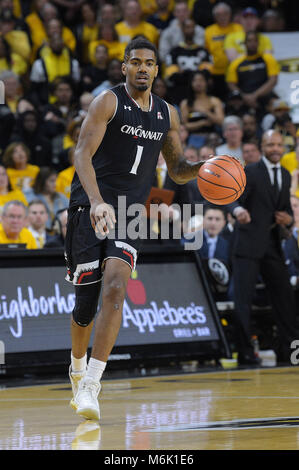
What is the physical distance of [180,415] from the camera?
5.73 metres

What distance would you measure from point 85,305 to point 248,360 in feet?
14.4

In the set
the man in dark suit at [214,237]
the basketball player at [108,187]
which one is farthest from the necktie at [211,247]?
the basketball player at [108,187]

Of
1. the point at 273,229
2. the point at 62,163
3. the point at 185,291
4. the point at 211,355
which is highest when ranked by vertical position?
the point at 62,163

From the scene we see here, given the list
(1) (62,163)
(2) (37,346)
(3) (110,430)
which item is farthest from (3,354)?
(1) (62,163)

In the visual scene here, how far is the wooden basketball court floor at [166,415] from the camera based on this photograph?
4.48 m

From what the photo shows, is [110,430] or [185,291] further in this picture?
[185,291]

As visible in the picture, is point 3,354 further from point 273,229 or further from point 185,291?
point 273,229

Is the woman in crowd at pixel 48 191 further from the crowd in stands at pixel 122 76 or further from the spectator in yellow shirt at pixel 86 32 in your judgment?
the spectator in yellow shirt at pixel 86 32

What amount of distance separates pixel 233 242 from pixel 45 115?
4929 mm

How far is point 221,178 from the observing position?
19.6ft

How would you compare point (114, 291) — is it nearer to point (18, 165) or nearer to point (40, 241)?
point (40, 241)

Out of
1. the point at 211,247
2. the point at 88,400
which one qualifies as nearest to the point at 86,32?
the point at 211,247

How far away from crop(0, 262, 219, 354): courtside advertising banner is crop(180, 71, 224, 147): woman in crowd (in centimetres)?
470

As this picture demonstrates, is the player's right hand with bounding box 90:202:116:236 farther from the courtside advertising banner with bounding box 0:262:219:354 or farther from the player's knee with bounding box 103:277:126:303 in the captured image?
the courtside advertising banner with bounding box 0:262:219:354
